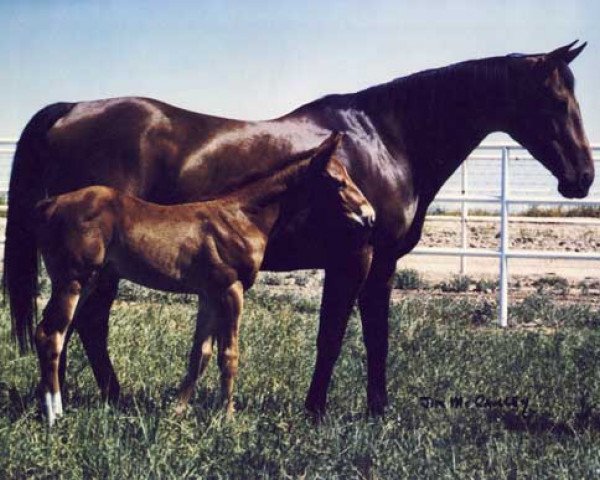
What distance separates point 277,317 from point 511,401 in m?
2.54

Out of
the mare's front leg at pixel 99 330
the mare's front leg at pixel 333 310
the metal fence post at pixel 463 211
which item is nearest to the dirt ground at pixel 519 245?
the metal fence post at pixel 463 211

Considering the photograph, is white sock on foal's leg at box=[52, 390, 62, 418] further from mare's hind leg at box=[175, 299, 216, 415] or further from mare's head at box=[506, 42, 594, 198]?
mare's head at box=[506, 42, 594, 198]

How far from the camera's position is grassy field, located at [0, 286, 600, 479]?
3.94m

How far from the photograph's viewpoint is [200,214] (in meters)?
4.70

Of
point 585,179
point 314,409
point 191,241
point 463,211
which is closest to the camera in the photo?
point 191,241

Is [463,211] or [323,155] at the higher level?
[323,155]

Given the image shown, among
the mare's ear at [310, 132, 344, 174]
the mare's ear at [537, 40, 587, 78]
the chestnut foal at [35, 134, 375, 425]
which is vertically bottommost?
the chestnut foal at [35, 134, 375, 425]

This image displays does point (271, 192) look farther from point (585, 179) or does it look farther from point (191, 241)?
point (585, 179)

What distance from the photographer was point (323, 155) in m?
4.82

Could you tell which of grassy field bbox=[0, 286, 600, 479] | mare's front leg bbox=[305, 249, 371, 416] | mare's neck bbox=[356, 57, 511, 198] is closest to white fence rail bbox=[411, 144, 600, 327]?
grassy field bbox=[0, 286, 600, 479]

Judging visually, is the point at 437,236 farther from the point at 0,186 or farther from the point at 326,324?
the point at 326,324

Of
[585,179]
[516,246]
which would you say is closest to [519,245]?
[516,246]

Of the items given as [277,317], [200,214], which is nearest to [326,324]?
[200,214]

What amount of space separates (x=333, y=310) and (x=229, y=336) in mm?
655
